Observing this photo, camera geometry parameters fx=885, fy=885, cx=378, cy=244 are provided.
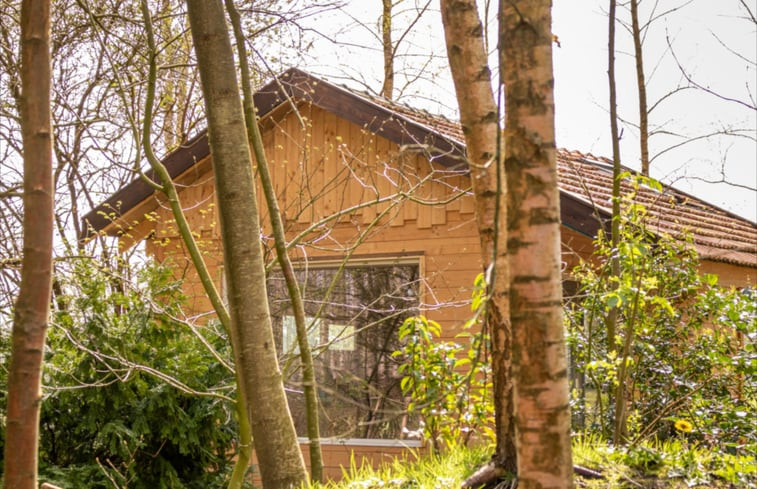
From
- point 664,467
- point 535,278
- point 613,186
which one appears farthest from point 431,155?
point 535,278

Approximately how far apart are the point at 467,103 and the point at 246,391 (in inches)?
70.1

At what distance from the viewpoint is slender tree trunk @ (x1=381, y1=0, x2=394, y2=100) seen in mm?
16188

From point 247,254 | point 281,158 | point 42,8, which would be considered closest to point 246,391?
point 247,254

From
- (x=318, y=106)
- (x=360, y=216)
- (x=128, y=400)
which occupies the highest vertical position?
(x=318, y=106)

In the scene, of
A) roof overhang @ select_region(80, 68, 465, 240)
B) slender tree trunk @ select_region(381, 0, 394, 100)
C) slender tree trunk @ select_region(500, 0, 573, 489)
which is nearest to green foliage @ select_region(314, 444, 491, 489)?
slender tree trunk @ select_region(500, 0, 573, 489)

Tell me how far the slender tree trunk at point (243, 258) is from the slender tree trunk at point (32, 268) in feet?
5.20

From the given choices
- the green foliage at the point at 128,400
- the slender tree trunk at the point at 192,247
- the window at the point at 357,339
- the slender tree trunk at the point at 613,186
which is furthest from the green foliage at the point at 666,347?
the green foliage at the point at 128,400

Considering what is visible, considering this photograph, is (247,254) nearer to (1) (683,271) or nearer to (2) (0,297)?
(1) (683,271)

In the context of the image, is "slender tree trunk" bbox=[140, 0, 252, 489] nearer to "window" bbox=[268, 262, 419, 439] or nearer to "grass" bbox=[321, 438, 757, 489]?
"grass" bbox=[321, 438, 757, 489]

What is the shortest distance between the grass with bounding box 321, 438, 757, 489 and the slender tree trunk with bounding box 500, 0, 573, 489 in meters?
1.79

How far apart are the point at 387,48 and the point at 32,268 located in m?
14.6

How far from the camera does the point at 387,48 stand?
1675 centimetres

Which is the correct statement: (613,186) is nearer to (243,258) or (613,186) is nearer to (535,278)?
(243,258)

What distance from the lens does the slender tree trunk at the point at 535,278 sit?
2.41m
